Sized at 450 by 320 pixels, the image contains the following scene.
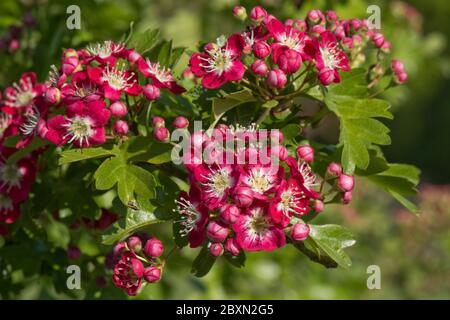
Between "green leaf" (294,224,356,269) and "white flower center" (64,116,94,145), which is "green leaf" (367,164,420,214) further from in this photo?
"white flower center" (64,116,94,145)

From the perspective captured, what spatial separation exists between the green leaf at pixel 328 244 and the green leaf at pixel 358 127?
0.15 meters

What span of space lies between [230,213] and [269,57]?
0.44m

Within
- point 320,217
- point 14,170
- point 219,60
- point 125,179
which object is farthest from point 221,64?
point 320,217

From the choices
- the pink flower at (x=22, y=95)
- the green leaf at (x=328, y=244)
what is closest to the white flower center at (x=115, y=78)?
the pink flower at (x=22, y=95)

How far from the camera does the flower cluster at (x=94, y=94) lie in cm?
159

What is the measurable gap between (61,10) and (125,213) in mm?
1484

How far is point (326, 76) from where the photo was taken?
162 cm

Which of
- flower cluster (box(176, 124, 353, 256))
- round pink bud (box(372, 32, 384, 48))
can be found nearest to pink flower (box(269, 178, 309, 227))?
flower cluster (box(176, 124, 353, 256))

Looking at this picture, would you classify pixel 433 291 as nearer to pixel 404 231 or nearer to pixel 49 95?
pixel 404 231

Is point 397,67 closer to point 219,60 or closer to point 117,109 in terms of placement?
point 219,60

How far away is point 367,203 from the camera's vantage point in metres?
5.50

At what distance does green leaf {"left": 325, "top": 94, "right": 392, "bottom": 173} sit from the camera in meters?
1.67

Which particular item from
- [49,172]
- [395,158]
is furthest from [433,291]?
[395,158]
